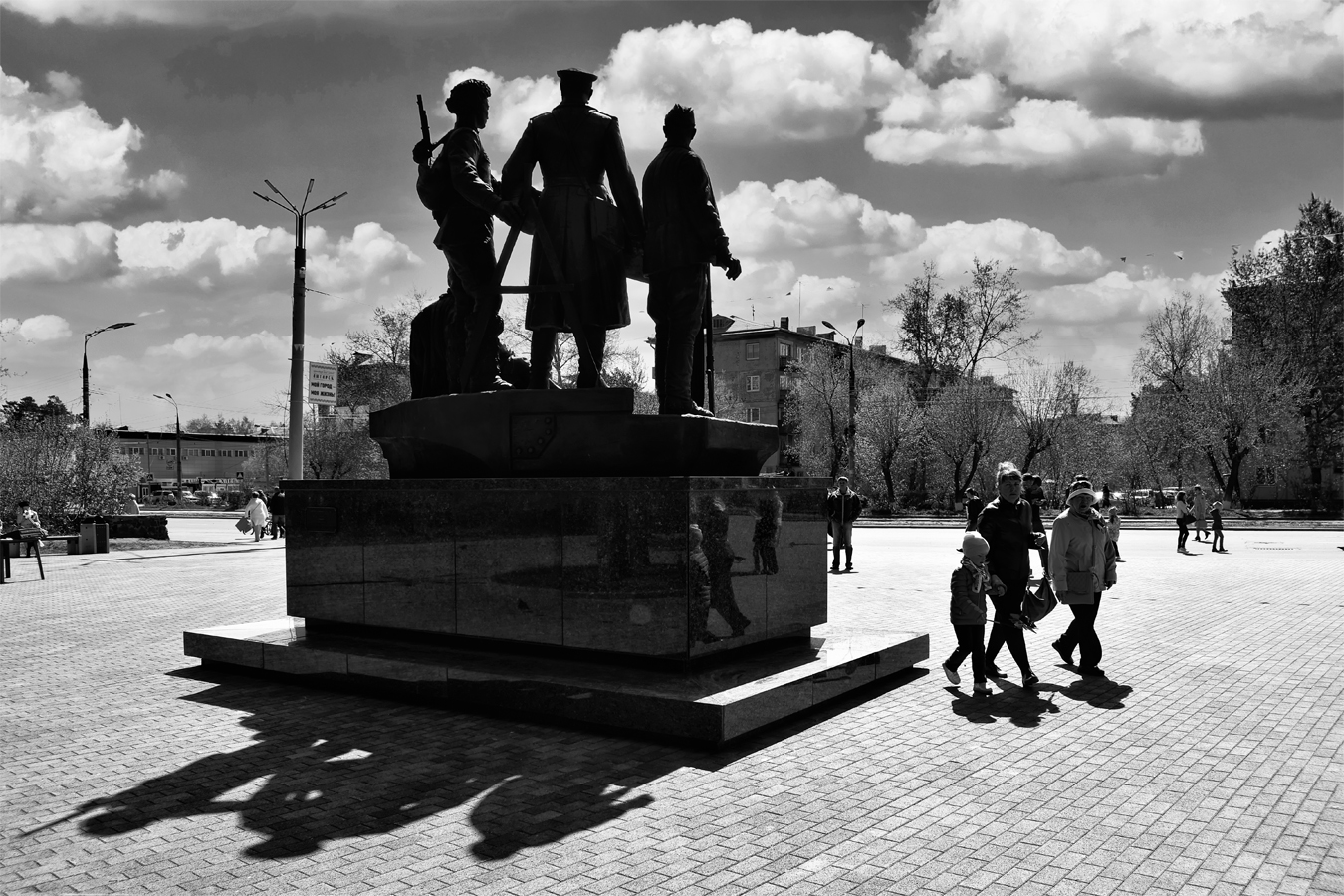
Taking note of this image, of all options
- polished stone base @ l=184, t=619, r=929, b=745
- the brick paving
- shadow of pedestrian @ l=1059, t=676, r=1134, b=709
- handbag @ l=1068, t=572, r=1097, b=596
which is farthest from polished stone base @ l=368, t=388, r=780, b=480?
shadow of pedestrian @ l=1059, t=676, r=1134, b=709

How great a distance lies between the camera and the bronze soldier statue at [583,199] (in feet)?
26.3

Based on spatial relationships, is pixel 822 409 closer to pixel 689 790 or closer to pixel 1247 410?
pixel 1247 410

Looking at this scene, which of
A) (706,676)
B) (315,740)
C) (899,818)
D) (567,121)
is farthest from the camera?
(567,121)

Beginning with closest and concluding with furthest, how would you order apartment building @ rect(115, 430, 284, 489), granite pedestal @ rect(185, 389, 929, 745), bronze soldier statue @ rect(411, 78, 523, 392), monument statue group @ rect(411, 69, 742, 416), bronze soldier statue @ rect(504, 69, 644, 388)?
granite pedestal @ rect(185, 389, 929, 745) < monument statue group @ rect(411, 69, 742, 416) < bronze soldier statue @ rect(504, 69, 644, 388) < bronze soldier statue @ rect(411, 78, 523, 392) < apartment building @ rect(115, 430, 284, 489)

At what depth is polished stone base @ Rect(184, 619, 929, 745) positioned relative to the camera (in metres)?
5.91

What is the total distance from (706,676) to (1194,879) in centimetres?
304

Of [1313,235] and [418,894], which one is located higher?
[1313,235]

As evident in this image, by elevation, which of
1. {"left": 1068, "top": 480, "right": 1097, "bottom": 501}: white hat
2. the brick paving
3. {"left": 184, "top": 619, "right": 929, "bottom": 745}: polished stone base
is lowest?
the brick paving

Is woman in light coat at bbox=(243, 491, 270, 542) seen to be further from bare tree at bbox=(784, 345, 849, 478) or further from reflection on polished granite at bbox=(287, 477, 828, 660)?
bare tree at bbox=(784, 345, 849, 478)

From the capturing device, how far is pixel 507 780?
5188 mm

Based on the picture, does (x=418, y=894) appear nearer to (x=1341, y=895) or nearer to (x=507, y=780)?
(x=507, y=780)

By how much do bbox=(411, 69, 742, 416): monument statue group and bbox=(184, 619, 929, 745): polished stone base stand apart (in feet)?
6.57

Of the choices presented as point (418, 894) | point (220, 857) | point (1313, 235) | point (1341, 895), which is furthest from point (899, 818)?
point (1313, 235)

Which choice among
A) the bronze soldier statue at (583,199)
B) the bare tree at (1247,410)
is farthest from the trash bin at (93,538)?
the bare tree at (1247,410)
